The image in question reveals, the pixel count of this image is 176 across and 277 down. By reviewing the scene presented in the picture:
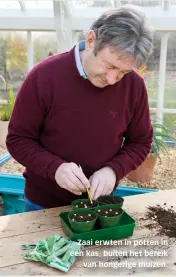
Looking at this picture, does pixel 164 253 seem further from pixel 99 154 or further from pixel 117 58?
pixel 117 58

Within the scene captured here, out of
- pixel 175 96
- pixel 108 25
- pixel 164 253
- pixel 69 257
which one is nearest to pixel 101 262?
pixel 69 257

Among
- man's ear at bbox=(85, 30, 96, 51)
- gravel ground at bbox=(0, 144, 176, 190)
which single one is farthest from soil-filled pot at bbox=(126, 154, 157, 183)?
man's ear at bbox=(85, 30, 96, 51)

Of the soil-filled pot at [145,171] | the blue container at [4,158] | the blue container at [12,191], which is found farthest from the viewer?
the blue container at [4,158]

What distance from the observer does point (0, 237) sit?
1459 millimetres

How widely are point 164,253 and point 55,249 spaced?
0.41 meters

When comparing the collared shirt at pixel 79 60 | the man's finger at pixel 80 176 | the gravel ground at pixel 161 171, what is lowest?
the gravel ground at pixel 161 171

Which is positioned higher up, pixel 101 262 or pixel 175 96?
pixel 101 262

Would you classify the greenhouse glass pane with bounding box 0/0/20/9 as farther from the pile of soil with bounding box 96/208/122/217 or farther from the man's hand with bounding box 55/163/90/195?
the pile of soil with bounding box 96/208/122/217

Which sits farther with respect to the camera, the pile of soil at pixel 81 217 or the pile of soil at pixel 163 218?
the pile of soil at pixel 163 218

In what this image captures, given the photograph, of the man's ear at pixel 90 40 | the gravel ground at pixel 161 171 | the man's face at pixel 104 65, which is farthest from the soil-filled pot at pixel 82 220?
the gravel ground at pixel 161 171

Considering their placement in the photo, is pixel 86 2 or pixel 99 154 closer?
pixel 99 154

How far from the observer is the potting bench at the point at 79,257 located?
126 cm

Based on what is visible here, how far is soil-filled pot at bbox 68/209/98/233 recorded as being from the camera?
4.49 ft

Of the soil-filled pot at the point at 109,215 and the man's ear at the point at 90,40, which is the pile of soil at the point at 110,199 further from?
the man's ear at the point at 90,40
